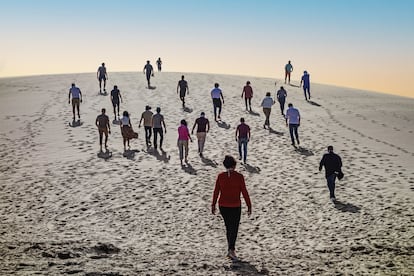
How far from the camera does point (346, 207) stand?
12.2 meters

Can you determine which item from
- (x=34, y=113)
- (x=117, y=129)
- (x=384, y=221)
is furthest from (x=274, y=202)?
(x=34, y=113)

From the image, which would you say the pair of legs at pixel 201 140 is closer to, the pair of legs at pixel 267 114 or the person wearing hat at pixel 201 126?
the person wearing hat at pixel 201 126

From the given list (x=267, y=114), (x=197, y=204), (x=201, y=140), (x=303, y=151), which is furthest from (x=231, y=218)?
(x=267, y=114)

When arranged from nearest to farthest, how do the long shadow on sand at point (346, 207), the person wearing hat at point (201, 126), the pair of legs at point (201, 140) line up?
the long shadow on sand at point (346, 207)
the person wearing hat at point (201, 126)
the pair of legs at point (201, 140)

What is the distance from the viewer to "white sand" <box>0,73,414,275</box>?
335 inches

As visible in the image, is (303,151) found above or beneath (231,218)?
beneath

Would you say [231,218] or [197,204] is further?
[197,204]

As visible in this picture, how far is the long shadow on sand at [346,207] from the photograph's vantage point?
11930 mm

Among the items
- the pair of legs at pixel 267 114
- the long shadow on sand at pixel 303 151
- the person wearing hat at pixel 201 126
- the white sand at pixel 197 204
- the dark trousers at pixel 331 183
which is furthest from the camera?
the pair of legs at pixel 267 114

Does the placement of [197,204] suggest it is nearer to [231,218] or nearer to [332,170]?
[332,170]

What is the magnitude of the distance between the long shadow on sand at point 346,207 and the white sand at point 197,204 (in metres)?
0.02

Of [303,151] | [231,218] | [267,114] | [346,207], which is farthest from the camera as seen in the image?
[267,114]

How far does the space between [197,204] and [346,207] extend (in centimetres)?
384

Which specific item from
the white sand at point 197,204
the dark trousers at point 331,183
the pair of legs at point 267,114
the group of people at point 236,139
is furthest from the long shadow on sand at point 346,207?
the pair of legs at point 267,114
